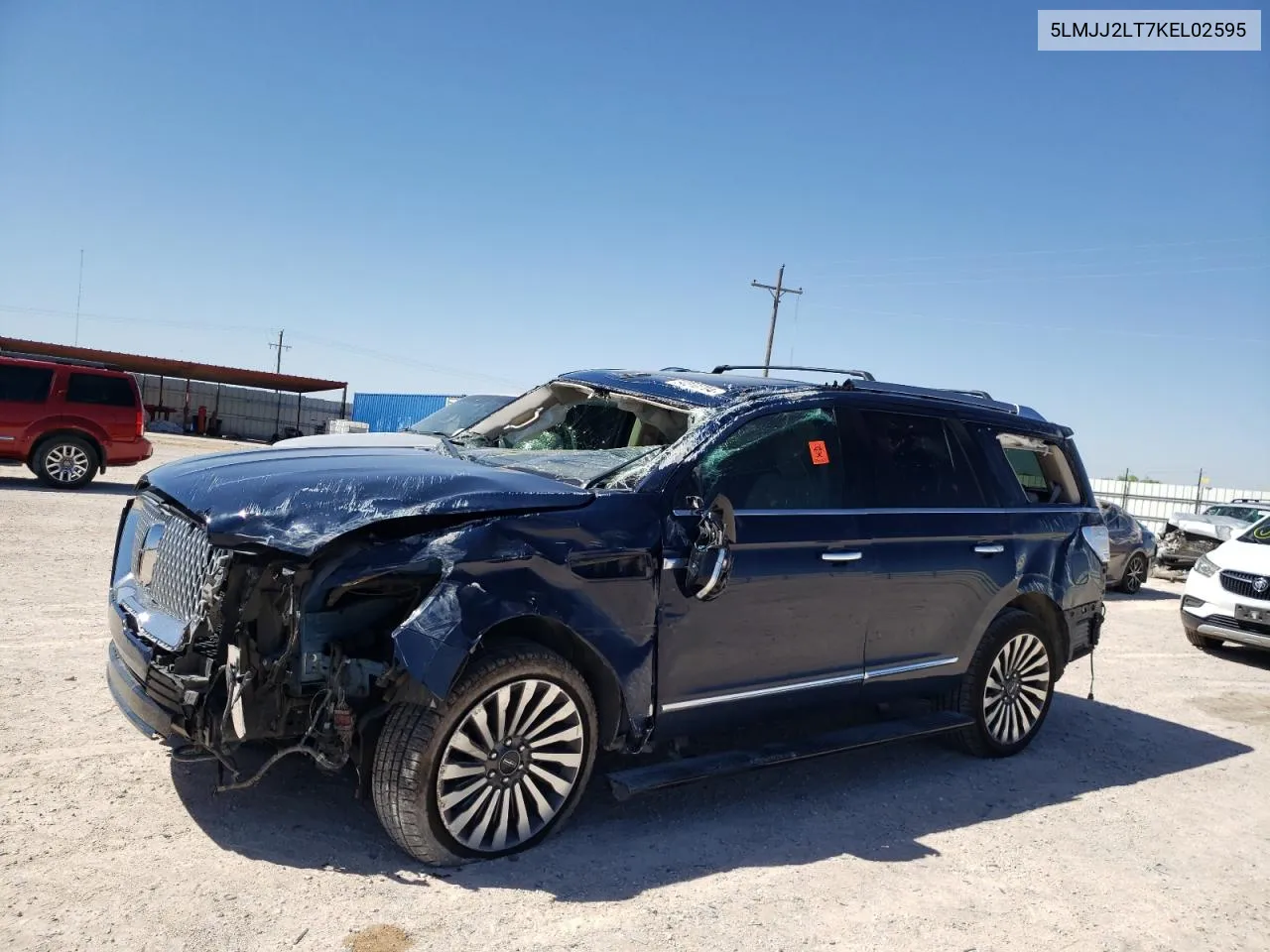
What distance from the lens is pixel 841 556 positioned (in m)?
4.66

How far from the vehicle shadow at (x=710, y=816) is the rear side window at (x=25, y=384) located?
43.6 ft

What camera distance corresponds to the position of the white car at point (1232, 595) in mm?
9281

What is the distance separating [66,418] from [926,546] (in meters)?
14.7

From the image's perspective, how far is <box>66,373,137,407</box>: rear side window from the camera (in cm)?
1560

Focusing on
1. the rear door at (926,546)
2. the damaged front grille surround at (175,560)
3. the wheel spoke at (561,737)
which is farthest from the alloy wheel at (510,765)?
the rear door at (926,546)

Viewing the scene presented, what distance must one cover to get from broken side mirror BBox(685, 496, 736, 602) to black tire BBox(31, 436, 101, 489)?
14.7m

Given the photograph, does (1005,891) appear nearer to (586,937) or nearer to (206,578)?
(586,937)

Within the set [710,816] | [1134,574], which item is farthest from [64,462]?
[1134,574]

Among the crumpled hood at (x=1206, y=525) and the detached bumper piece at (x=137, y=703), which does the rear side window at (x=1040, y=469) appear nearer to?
the detached bumper piece at (x=137, y=703)

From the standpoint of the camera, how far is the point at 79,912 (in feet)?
10.2

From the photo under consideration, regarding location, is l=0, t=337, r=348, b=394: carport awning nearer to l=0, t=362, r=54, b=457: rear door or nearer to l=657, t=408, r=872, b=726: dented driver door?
l=0, t=362, r=54, b=457: rear door

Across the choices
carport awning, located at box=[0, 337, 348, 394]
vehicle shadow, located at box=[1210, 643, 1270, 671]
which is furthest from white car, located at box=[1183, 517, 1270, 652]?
carport awning, located at box=[0, 337, 348, 394]

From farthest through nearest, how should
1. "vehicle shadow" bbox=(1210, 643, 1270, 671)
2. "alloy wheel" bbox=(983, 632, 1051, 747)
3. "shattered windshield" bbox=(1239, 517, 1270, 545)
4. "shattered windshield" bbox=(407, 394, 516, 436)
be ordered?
"shattered windshield" bbox=(407, 394, 516, 436) < "shattered windshield" bbox=(1239, 517, 1270, 545) < "vehicle shadow" bbox=(1210, 643, 1270, 671) < "alloy wheel" bbox=(983, 632, 1051, 747)

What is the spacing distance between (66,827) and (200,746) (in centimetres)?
71
